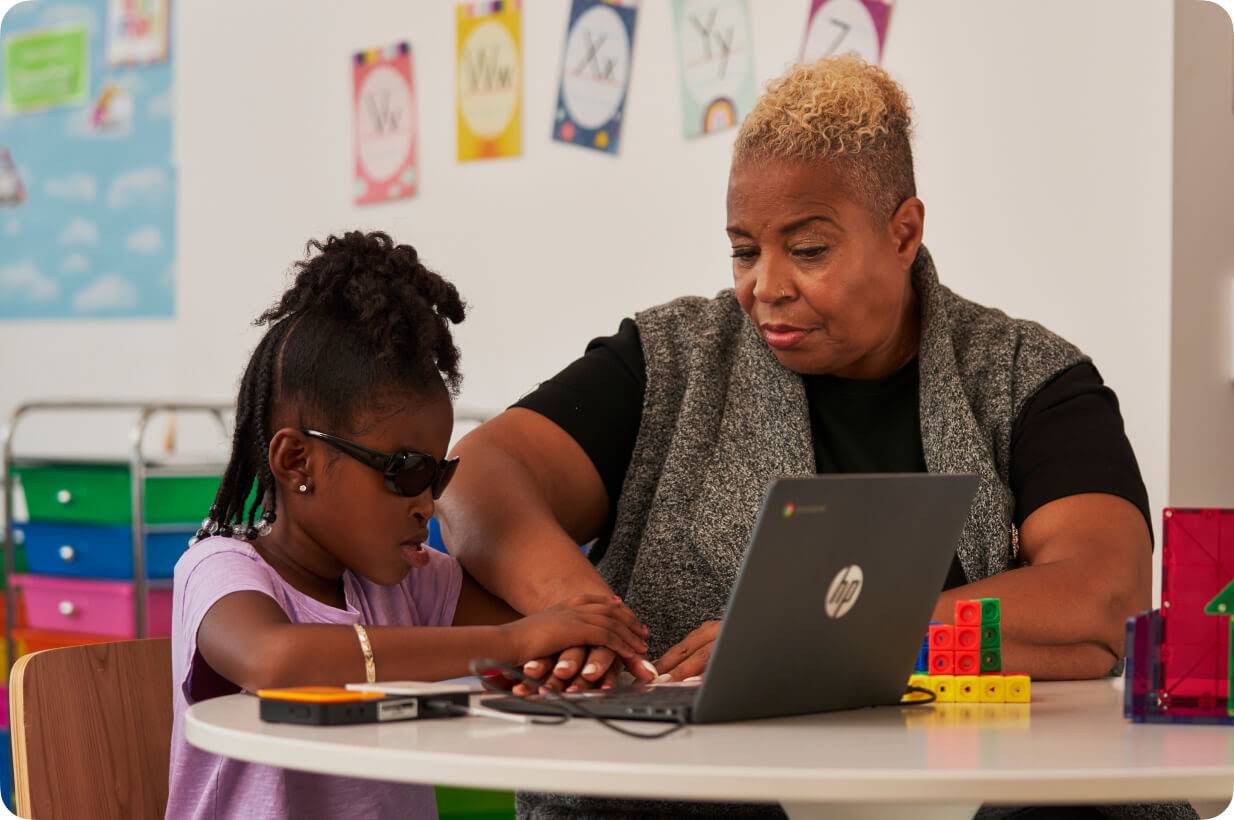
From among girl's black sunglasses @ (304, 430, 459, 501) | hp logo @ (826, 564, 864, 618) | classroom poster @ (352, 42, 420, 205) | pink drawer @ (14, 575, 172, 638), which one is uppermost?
classroom poster @ (352, 42, 420, 205)

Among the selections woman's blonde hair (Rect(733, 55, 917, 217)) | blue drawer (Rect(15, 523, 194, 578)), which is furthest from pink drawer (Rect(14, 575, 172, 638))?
woman's blonde hair (Rect(733, 55, 917, 217))

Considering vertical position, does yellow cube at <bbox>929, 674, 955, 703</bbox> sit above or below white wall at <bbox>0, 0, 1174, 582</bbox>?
below

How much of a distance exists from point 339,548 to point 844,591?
1.85ft

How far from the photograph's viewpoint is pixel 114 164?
14.0ft

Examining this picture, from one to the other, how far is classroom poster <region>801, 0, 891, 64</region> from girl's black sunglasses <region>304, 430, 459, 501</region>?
152 cm

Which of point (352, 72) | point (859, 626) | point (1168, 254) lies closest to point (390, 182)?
point (352, 72)

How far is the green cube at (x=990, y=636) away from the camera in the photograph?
48.1 inches

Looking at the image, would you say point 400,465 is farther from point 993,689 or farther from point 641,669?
point 993,689

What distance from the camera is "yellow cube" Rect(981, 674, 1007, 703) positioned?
1.22 m

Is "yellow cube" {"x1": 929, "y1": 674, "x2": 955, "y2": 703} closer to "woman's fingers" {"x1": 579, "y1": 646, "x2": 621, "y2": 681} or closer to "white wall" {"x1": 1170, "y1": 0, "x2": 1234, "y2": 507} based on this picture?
"woman's fingers" {"x1": 579, "y1": 646, "x2": 621, "y2": 681}

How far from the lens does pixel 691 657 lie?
4.28 ft

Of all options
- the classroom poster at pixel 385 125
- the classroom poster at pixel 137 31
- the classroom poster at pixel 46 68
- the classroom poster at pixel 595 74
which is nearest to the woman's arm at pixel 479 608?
the classroom poster at pixel 595 74

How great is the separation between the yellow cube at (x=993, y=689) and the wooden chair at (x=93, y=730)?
29.7 inches

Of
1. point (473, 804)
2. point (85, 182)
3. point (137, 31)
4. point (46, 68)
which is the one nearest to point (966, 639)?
point (473, 804)
